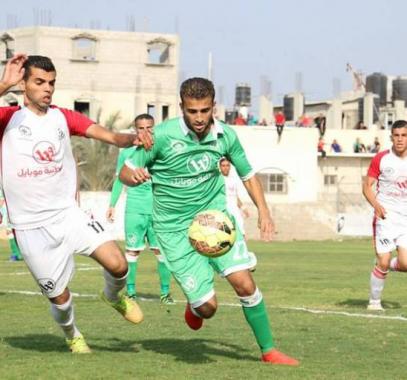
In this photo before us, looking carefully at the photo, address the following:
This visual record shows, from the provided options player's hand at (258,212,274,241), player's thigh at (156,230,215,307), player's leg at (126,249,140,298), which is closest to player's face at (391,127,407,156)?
player's leg at (126,249,140,298)

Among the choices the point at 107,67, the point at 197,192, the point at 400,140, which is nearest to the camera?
the point at 197,192

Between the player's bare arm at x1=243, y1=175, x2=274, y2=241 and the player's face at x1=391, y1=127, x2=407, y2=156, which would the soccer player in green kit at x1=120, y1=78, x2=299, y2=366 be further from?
the player's face at x1=391, y1=127, x2=407, y2=156

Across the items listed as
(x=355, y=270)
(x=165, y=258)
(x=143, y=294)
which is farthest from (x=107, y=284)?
(x=355, y=270)

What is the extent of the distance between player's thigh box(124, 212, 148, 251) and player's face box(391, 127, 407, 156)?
3.91 m

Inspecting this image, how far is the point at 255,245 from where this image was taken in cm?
4038

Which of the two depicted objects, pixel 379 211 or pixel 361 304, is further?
pixel 361 304

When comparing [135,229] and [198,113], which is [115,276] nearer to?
[198,113]

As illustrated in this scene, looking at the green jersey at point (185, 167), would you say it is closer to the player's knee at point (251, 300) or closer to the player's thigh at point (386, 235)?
the player's knee at point (251, 300)

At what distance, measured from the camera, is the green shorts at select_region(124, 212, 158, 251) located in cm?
1697

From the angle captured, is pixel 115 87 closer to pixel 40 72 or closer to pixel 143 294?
pixel 143 294

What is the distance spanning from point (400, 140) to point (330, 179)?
50.2 metres

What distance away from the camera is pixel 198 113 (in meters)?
9.78

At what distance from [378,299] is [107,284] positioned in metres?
6.07

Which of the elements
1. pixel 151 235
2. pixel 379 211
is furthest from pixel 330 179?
pixel 379 211
